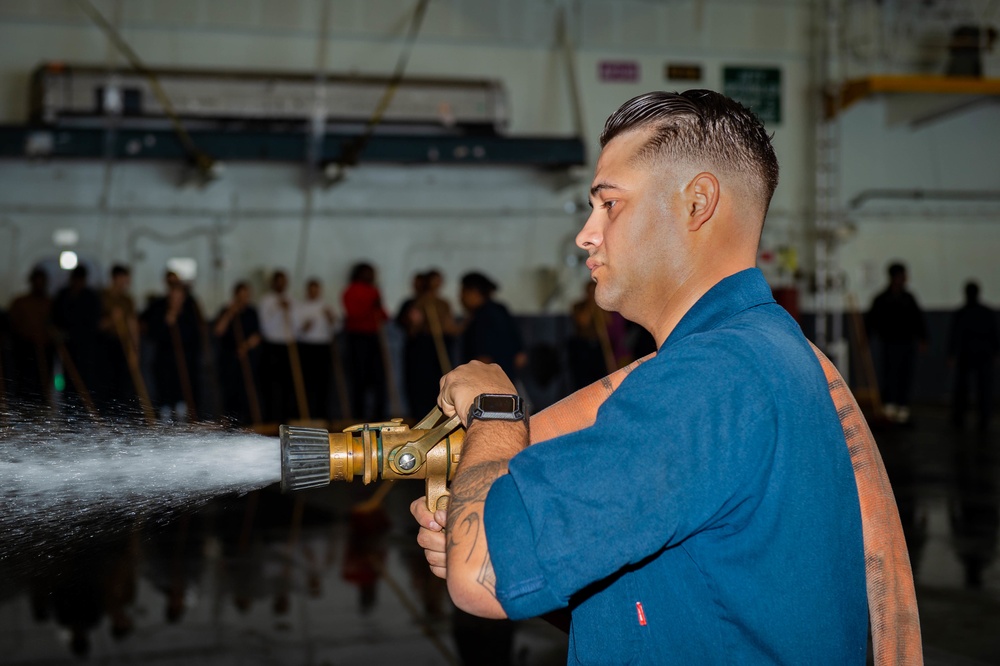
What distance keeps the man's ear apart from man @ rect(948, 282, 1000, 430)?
11414 millimetres

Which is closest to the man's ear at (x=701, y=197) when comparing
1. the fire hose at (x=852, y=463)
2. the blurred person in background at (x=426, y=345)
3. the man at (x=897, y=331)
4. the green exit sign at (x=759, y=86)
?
the fire hose at (x=852, y=463)

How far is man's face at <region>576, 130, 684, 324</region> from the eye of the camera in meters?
1.27

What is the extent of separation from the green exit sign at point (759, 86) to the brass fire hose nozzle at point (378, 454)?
45.6 feet

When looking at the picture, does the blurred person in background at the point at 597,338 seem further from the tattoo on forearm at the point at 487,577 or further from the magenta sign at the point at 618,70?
the tattoo on forearm at the point at 487,577

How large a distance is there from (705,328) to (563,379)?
41.6 ft

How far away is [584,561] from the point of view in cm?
103

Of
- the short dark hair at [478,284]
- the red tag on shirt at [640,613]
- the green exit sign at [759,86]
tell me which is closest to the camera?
the red tag on shirt at [640,613]

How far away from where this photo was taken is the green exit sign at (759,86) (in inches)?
567

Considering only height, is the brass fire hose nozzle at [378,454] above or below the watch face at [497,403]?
below

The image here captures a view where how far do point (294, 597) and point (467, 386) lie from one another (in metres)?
3.86

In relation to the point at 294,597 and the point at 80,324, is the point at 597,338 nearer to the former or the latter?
the point at 80,324

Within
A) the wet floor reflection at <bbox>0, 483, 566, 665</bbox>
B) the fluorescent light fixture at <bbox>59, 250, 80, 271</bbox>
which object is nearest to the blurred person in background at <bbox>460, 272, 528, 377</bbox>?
the wet floor reflection at <bbox>0, 483, 566, 665</bbox>

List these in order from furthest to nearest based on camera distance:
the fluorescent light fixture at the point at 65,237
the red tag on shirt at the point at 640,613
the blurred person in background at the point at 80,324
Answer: the fluorescent light fixture at the point at 65,237 → the blurred person in background at the point at 80,324 → the red tag on shirt at the point at 640,613

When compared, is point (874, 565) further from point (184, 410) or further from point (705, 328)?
point (184, 410)
